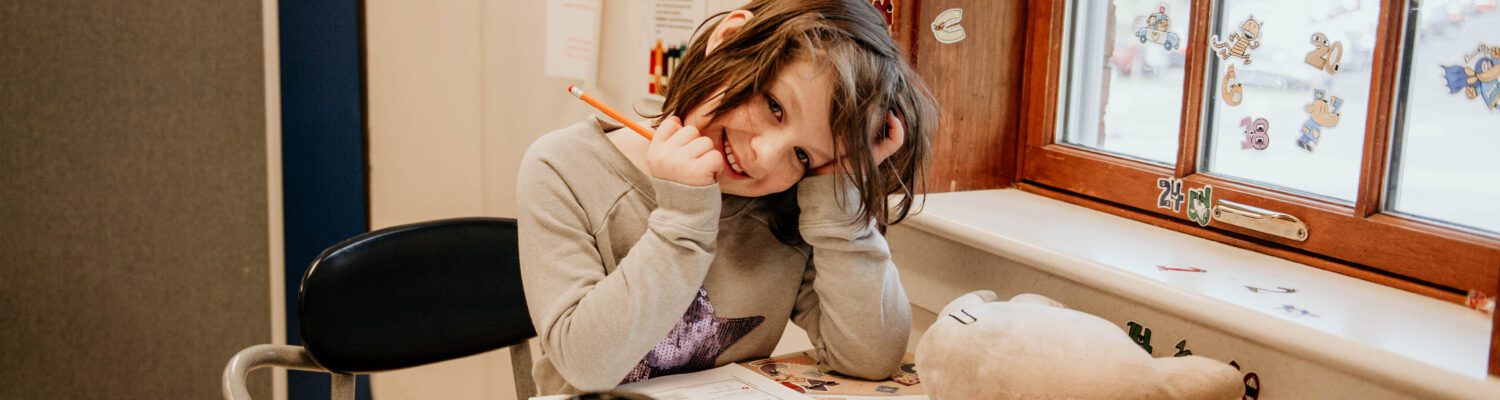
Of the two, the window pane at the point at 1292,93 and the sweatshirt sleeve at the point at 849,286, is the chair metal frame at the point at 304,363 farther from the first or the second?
the window pane at the point at 1292,93

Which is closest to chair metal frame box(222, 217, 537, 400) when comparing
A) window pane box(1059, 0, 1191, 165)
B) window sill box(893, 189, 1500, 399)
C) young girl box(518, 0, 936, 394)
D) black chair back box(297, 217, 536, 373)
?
black chair back box(297, 217, 536, 373)

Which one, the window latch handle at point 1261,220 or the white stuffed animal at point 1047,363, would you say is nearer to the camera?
the white stuffed animal at point 1047,363

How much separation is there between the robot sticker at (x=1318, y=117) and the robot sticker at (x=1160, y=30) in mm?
193

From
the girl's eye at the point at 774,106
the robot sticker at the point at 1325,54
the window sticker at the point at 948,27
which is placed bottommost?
the girl's eye at the point at 774,106

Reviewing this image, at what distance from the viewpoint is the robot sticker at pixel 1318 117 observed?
1071 millimetres

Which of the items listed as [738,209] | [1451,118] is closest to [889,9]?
[738,209]

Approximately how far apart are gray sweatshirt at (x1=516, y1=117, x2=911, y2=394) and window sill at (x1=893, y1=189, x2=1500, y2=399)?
6.5 inches

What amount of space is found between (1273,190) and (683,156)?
2.05 ft

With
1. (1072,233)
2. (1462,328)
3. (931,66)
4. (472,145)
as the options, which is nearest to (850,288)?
(1072,233)

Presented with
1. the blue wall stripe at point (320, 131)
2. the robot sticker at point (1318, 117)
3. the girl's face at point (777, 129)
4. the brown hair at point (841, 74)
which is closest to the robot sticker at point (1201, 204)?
the robot sticker at point (1318, 117)

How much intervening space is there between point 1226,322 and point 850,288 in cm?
36

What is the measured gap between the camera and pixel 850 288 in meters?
1.11

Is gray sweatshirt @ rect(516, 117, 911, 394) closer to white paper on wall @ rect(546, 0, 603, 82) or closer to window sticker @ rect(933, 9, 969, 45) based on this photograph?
window sticker @ rect(933, 9, 969, 45)

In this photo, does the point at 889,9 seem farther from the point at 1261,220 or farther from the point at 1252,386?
the point at 1252,386
